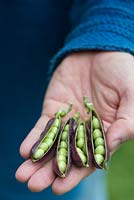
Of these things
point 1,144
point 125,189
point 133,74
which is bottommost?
point 125,189

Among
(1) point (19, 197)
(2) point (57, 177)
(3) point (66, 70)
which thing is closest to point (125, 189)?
(1) point (19, 197)

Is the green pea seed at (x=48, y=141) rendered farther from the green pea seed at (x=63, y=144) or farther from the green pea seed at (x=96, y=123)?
the green pea seed at (x=96, y=123)

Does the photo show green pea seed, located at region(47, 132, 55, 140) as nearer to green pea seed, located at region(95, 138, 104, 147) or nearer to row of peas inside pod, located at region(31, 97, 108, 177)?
row of peas inside pod, located at region(31, 97, 108, 177)

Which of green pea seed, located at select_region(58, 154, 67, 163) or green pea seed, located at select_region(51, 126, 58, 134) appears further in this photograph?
green pea seed, located at select_region(51, 126, 58, 134)

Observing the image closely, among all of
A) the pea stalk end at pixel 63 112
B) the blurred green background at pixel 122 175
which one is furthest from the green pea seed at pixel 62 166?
the blurred green background at pixel 122 175

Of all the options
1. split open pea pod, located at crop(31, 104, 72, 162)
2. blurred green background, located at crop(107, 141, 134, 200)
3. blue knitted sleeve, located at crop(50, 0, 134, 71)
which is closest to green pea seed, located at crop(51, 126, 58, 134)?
split open pea pod, located at crop(31, 104, 72, 162)

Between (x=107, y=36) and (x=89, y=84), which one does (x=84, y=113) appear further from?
(x=107, y=36)

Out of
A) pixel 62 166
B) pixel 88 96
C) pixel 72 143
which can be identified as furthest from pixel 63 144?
pixel 88 96
